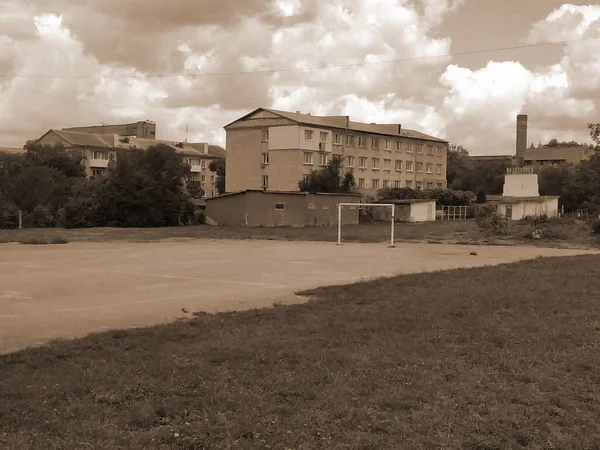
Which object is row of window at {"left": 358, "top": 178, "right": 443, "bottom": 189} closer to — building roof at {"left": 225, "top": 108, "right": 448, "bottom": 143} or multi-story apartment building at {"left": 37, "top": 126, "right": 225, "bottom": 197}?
building roof at {"left": 225, "top": 108, "right": 448, "bottom": 143}

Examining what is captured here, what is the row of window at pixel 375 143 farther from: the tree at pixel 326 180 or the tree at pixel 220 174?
the tree at pixel 220 174

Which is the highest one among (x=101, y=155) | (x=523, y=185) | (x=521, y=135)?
(x=521, y=135)

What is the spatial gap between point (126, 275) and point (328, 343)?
39.2 feet

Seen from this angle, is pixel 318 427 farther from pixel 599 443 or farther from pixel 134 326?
pixel 134 326

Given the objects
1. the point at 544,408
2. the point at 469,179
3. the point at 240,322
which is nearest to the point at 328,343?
the point at 240,322

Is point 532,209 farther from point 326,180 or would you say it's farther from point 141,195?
point 141,195

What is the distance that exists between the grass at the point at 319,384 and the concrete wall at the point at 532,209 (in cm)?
6313

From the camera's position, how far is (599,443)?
15.9 ft

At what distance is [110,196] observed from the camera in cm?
6178

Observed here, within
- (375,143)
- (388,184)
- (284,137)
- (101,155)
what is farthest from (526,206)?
(101,155)

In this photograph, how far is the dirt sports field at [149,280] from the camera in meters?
11.1

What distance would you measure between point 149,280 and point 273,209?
134ft

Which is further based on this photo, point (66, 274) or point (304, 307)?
point (66, 274)

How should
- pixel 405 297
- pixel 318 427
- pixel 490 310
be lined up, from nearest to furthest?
pixel 318 427, pixel 490 310, pixel 405 297
